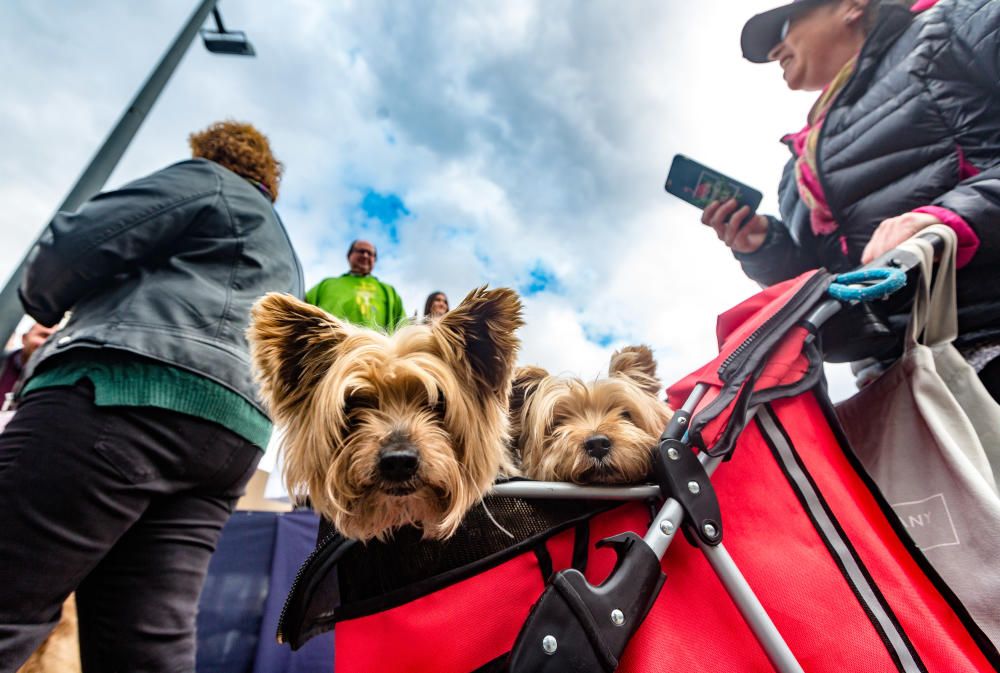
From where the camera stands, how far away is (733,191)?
6.53 feet

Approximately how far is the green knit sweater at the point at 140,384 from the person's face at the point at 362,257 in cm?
266

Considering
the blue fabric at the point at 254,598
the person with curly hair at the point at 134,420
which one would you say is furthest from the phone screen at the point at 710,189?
the blue fabric at the point at 254,598

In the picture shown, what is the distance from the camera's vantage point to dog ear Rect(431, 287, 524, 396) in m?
1.63

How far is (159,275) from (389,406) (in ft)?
3.30

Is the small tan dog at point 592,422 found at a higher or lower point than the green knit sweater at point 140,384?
higher

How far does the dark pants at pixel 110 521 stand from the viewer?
1339 mm

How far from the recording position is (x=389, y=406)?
161 centimetres

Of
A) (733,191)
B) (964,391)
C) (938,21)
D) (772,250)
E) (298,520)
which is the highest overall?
(938,21)

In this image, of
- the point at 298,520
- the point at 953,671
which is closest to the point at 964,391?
the point at 953,671

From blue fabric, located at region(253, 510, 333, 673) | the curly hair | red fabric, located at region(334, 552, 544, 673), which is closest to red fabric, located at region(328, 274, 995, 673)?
red fabric, located at region(334, 552, 544, 673)

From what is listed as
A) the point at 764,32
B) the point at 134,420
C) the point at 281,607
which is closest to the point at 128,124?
the point at 134,420

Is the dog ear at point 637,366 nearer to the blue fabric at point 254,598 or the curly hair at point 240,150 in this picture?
the curly hair at point 240,150

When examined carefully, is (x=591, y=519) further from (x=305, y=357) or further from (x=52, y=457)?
(x=52, y=457)

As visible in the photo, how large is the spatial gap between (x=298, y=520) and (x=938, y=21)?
448 cm
